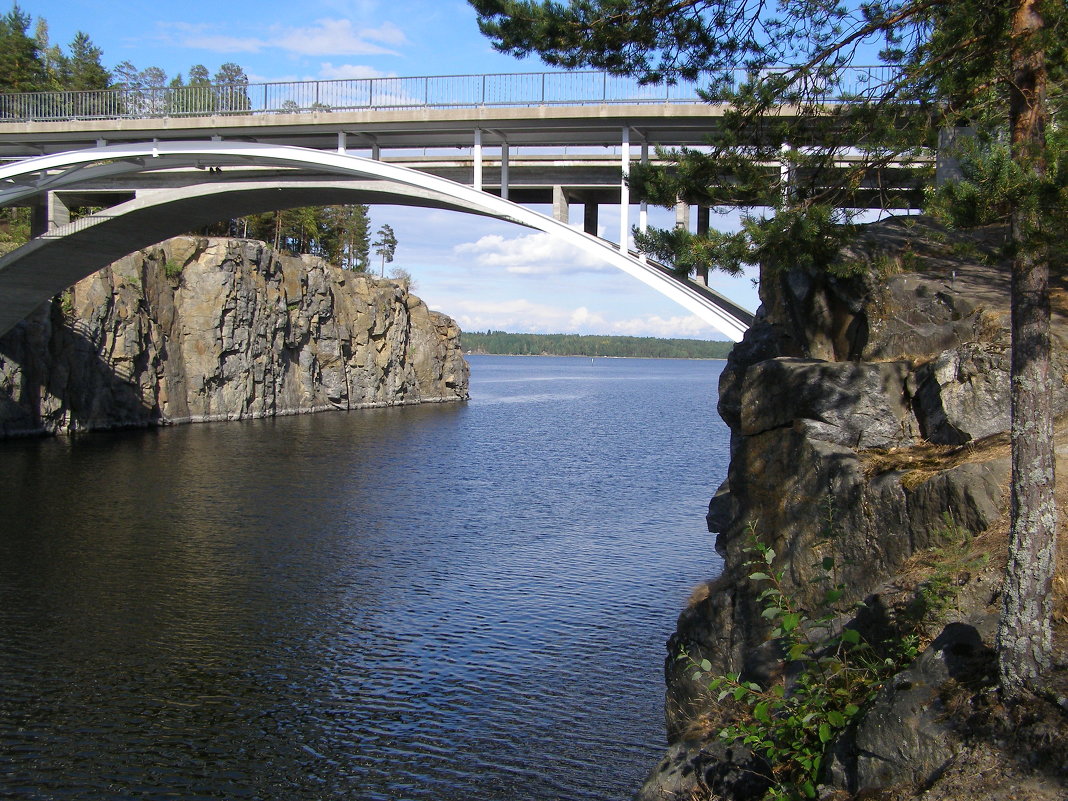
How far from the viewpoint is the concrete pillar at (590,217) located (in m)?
16.9

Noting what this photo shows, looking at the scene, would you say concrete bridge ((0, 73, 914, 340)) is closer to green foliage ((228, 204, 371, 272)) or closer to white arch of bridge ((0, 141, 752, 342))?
white arch of bridge ((0, 141, 752, 342))

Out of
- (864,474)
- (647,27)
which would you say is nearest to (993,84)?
(647,27)

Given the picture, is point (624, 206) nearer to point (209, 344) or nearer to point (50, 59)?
point (209, 344)

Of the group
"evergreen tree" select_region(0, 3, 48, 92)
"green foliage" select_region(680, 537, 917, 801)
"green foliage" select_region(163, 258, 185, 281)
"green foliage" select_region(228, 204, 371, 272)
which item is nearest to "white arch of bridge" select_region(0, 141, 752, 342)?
"green foliage" select_region(680, 537, 917, 801)

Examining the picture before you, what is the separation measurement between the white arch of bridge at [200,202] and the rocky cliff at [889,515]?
11.0 ft

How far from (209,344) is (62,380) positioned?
8209mm

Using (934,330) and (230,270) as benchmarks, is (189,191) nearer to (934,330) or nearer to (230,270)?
(934,330)

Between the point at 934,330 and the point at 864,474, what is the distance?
189 cm

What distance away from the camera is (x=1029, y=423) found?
15.8ft

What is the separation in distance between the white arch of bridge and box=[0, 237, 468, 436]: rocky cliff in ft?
19.4

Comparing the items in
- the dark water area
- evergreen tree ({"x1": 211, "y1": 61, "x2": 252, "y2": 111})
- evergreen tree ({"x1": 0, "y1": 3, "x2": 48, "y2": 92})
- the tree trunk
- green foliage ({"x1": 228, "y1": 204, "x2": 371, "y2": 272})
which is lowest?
the dark water area

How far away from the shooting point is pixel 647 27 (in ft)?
23.9

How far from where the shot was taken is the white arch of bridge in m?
14.3

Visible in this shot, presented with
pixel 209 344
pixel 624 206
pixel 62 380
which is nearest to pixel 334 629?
pixel 624 206
